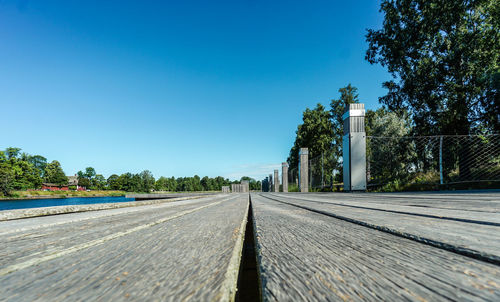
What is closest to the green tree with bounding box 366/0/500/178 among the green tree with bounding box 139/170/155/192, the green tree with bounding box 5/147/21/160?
the green tree with bounding box 139/170/155/192

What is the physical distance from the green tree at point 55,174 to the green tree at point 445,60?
80112 mm

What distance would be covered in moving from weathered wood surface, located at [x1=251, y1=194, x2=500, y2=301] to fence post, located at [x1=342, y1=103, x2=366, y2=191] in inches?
163

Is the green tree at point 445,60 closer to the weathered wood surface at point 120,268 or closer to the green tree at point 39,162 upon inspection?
the weathered wood surface at point 120,268

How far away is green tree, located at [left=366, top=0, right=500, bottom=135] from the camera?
9.80 m

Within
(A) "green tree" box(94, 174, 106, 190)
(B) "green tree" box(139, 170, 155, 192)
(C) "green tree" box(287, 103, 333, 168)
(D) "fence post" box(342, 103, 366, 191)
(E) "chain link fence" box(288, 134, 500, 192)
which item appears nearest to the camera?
(D) "fence post" box(342, 103, 366, 191)

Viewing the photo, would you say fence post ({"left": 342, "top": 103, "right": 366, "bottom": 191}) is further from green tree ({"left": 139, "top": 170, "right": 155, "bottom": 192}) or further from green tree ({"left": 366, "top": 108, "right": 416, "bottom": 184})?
green tree ({"left": 139, "top": 170, "right": 155, "bottom": 192})

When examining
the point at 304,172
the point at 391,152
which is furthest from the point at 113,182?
the point at 391,152

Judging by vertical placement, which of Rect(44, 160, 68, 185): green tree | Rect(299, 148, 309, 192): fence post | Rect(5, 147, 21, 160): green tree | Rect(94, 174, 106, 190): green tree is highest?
Rect(5, 147, 21, 160): green tree

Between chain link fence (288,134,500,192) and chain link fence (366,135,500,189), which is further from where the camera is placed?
chain link fence (366,135,500,189)

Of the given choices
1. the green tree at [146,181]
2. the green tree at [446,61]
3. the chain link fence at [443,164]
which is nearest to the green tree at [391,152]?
the chain link fence at [443,164]

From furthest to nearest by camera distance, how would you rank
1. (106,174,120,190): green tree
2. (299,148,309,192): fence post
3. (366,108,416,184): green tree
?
(106,174,120,190): green tree → (366,108,416,184): green tree → (299,148,309,192): fence post

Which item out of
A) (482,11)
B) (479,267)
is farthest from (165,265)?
(482,11)

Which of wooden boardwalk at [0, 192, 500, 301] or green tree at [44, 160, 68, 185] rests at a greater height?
wooden boardwalk at [0, 192, 500, 301]

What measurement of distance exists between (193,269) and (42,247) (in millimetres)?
476
